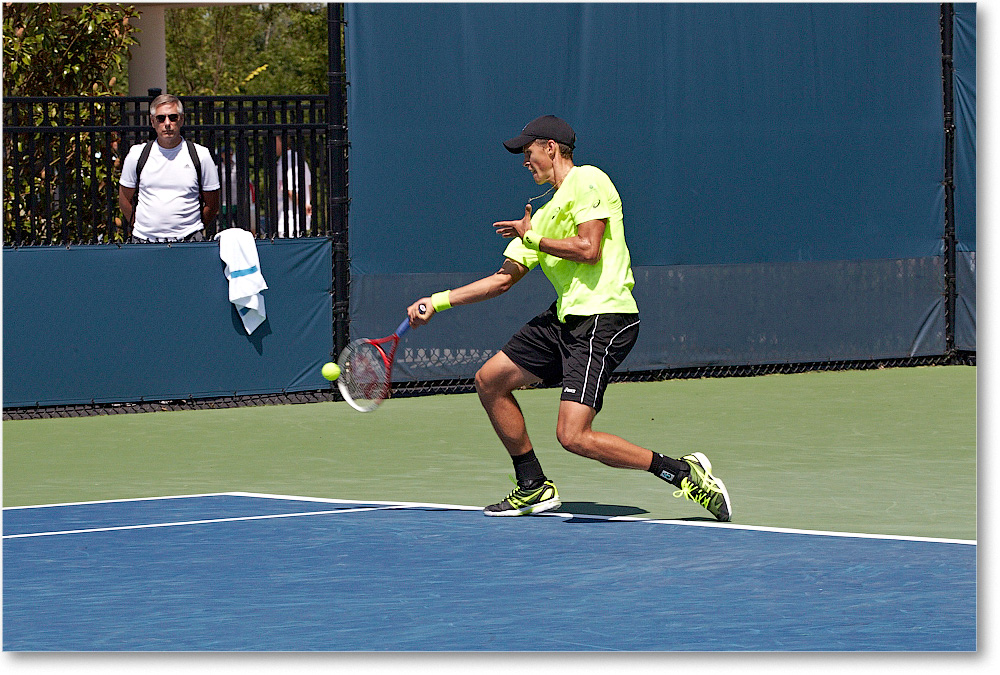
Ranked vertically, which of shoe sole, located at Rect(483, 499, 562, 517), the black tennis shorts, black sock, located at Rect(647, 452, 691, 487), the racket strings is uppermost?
the black tennis shorts

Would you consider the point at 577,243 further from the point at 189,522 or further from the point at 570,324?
the point at 189,522

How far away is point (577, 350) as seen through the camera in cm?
757

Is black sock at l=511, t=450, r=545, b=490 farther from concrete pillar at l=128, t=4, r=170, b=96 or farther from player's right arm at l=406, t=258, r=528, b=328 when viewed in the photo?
concrete pillar at l=128, t=4, r=170, b=96

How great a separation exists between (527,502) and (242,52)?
3227cm

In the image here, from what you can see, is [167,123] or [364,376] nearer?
[364,376]

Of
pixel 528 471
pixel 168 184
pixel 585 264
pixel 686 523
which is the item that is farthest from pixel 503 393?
pixel 168 184

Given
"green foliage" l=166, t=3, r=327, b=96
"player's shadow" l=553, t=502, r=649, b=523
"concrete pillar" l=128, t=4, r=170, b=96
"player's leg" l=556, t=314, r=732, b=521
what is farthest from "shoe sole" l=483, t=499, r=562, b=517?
"green foliage" l=166, t=3, r=327, b=96

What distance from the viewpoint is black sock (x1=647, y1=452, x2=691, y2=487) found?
7.49 metres

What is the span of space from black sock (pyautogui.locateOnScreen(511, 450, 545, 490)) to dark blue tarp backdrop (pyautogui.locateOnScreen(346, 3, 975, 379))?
15.6ft

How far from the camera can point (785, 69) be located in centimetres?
A: 1359

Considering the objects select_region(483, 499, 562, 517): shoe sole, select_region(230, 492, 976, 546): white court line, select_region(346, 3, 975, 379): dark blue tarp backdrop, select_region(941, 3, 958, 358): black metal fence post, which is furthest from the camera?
select_region(941, 3, 958, 358): black metal fence post

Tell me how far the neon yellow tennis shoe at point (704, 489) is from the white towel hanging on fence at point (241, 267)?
5204 mm

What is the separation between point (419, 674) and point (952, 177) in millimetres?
10189

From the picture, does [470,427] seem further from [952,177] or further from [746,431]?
[952,177]
